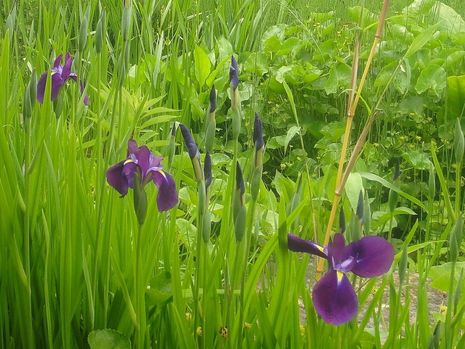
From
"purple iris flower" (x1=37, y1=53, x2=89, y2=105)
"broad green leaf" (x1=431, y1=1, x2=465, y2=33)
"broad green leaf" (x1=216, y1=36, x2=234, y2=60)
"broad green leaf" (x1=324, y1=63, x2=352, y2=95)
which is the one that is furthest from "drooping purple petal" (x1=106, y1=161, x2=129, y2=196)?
"broad green leaf" (x1=431, y1=1, x2=465, y2=33)

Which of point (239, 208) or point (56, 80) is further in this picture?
point (56, 80)

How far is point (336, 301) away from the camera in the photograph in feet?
2.74

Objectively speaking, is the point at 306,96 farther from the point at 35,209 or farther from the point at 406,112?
the point at 35,209

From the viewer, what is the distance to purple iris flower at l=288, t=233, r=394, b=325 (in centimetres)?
84

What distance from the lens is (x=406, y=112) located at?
2801 millimetres

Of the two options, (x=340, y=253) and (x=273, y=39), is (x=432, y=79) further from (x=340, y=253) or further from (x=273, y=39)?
(x=340, y=253)

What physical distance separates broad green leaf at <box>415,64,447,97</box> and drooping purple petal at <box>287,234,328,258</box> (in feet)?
6.45

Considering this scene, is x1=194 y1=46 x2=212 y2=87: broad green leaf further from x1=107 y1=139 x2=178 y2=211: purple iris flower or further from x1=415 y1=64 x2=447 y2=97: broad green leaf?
x1=107 y1=139 x2=178 y2=211: purple iris flower

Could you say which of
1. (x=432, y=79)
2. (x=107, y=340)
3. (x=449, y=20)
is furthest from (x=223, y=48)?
(x=107, y=340)

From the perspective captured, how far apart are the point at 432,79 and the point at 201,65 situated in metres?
0.84

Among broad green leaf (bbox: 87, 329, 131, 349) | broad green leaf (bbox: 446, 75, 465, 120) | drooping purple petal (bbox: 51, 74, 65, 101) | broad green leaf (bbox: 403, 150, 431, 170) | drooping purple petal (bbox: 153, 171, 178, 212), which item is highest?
drooping purple petal (bbox: 51, 74, 65, 101)

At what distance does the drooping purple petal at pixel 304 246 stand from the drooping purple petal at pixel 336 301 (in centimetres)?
4

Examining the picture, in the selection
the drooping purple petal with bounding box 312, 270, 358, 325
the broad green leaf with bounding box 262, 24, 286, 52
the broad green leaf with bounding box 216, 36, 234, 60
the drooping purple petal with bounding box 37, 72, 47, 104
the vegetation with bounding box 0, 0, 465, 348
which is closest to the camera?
the drooping purple petal with bounding box 312, 270, 358, 325

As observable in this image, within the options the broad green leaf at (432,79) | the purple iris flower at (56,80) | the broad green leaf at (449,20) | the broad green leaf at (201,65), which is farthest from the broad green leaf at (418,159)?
the purple iris flower at (56,80)
